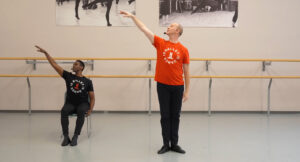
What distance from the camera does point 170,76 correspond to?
2738mm

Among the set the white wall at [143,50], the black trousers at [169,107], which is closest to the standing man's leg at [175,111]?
the black trousers at [169,107]

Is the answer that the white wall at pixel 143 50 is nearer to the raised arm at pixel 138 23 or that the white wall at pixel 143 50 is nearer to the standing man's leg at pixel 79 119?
the standing man's leg at pixel 79 119

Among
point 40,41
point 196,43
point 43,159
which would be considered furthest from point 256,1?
point 43,159

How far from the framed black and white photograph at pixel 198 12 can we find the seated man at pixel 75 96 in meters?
2.15

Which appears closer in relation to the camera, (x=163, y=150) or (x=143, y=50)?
(x=163, y=150)

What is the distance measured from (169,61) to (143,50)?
2.28 m

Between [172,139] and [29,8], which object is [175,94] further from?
[29,8]

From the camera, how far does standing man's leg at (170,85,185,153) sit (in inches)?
111

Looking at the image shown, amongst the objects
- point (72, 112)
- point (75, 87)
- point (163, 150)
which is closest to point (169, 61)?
point (163, 150)

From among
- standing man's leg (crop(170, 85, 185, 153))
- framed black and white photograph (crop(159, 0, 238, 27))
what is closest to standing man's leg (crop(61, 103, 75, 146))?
standing man's leg (crop(170, 85, 185, 153))

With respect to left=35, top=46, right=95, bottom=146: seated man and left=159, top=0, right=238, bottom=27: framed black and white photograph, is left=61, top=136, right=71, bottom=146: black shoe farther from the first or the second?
left=159, top=0, right=238, bottom=27: framed black and white photograph

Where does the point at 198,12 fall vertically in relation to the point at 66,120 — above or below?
above

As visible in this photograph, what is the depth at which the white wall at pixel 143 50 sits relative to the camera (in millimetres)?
4895

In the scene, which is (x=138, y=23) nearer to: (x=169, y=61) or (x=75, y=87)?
(x=169, y=61)
